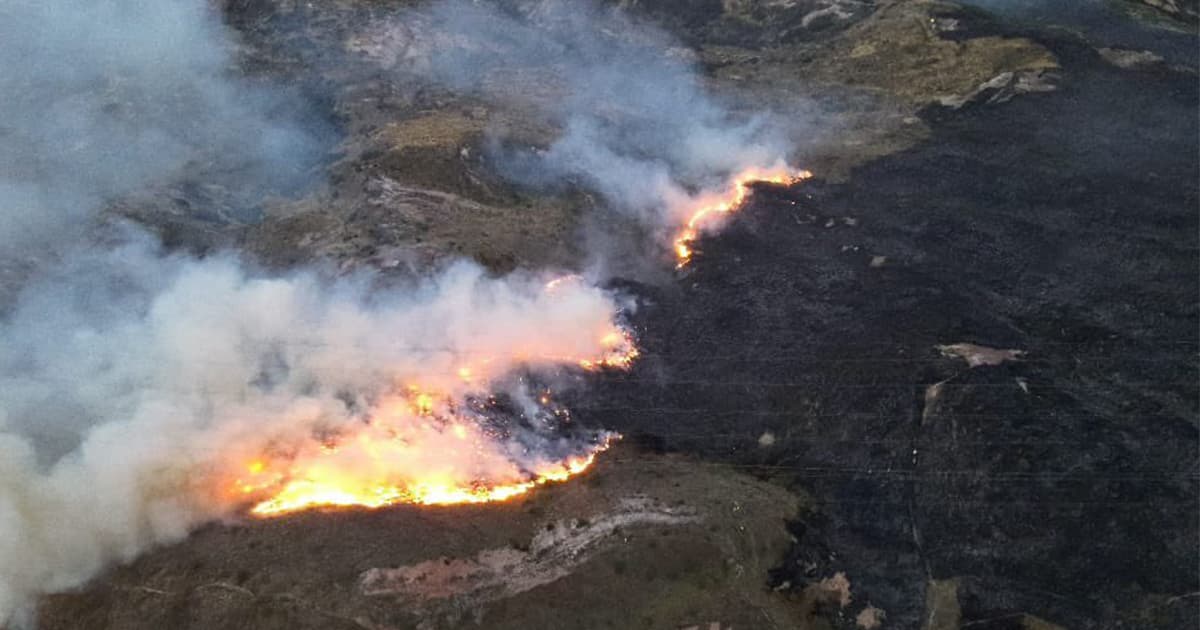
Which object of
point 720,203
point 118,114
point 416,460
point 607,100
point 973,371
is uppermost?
point 118,114

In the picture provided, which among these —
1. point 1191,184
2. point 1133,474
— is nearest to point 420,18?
point 1191,184

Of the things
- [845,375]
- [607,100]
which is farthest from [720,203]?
[607,100]

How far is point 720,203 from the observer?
4203 cm

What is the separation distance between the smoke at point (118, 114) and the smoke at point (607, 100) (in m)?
11.4

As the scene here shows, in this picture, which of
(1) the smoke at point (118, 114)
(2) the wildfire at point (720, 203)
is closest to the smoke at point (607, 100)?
(2) the wildfire at point (720, 203)

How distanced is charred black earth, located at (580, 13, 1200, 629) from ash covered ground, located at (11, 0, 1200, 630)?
101 mm

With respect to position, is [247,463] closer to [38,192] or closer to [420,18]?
[38,192]

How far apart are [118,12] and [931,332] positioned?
54.7 m

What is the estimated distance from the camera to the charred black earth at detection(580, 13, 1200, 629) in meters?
25.1

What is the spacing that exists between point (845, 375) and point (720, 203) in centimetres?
1400

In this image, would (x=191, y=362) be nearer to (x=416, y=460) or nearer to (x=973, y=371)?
(x=416, y=460)

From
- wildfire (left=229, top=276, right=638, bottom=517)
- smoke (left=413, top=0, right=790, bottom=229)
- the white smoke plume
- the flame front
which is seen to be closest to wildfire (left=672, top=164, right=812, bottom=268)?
smoke (left=413, top=0, right=790, bottom=229)

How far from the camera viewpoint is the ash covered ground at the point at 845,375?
78.5 feet

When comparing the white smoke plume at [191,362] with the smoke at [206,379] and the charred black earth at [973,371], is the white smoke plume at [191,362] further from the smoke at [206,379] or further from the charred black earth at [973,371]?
the charred black earth at [973,371]
